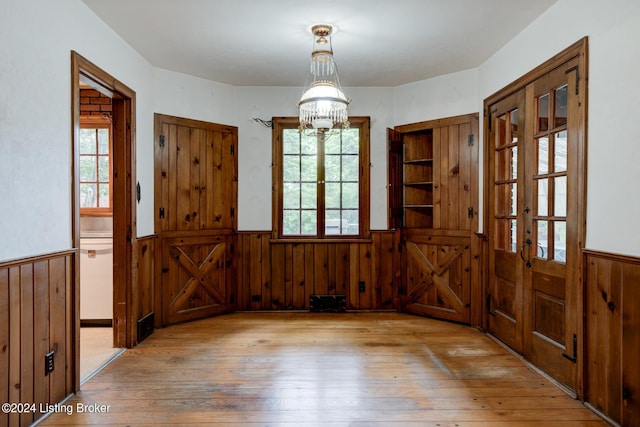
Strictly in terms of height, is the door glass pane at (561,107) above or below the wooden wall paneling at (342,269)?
above

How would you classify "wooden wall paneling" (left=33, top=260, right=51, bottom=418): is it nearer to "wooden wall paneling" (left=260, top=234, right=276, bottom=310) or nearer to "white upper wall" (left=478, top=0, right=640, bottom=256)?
"wooden wall paneling" (left=260, top=234, right=276, bottom=310)

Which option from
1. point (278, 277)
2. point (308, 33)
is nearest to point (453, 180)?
point (308, 33)

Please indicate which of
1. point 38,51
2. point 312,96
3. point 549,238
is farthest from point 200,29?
point 549,238

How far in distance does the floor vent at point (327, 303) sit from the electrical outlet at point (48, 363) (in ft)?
9.45

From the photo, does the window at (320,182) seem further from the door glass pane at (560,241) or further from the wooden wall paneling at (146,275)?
the door glass pane at (560,241)

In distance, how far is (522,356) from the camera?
3406 millimetres

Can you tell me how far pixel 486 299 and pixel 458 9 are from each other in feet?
8.79

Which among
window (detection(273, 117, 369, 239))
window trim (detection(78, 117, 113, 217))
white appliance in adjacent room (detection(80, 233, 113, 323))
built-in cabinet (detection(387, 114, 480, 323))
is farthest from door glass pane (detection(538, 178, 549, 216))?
window trim (detection(78, 117, 113, 217))

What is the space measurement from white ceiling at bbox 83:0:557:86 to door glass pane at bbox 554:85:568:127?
0.63m

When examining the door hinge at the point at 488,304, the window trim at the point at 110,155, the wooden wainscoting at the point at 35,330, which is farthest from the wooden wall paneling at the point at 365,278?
the wooden wainscoting at the point at 35,330

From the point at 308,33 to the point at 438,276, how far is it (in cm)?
290

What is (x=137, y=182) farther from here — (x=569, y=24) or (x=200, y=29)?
(x=569, y=24)

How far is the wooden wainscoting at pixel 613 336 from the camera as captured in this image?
7.32ft

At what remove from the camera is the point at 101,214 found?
15.1 ft
